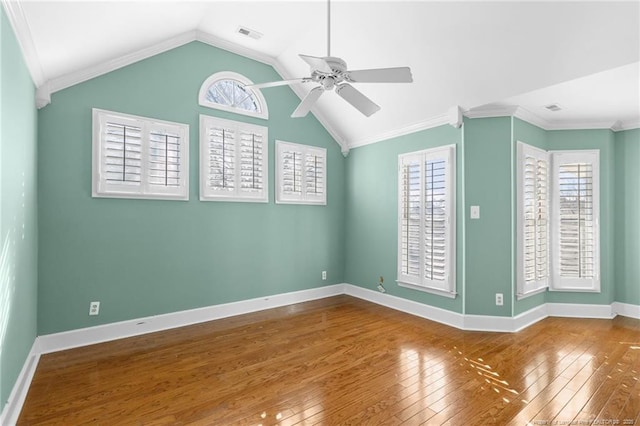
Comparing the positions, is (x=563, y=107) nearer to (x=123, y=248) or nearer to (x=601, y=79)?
(x=601, y=79)

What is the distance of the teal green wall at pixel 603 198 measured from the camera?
418 centimetres

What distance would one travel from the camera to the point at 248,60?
452cm

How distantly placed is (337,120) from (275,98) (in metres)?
1.04

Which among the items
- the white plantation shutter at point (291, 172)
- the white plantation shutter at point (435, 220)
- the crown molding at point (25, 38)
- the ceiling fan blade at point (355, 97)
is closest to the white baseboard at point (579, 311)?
the white plantation shutter at point (435, 220)

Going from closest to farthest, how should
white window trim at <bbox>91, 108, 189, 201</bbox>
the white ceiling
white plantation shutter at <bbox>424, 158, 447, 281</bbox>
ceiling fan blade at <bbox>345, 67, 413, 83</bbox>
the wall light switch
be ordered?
ceiling fan blade at <bbox>345, 67, 413, 83</bbox> < the white ceiling < white window trim at <bbox>91, 108, 189, 201</bbox> < the wall light switch < white plantation shutter at <bbox>424, 158, 447, 281</bbox>

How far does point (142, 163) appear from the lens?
3607 mm

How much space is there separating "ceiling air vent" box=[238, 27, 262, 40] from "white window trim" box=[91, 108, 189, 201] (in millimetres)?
1364

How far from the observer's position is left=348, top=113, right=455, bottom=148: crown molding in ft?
13.3

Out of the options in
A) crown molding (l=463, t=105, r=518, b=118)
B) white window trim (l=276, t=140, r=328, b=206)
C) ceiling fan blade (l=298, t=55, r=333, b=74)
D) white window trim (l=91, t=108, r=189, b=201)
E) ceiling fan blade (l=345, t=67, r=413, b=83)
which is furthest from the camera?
white window trim (l=276, t=140, r=328, b=206)

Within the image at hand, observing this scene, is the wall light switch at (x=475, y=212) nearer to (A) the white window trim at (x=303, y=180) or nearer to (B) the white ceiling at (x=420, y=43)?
(B) the white ceiling at (x=420, y=43)

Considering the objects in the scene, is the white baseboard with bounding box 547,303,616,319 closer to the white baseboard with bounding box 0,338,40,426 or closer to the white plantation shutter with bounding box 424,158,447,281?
the white plantation shutter with bounding box 424,158,447,281

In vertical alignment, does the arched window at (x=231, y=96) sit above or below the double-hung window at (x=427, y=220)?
above

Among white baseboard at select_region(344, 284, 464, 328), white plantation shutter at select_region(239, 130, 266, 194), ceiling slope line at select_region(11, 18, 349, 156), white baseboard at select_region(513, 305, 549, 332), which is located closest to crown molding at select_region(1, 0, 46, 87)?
ceiling slope line at select_region(11, 18, 349, 156)

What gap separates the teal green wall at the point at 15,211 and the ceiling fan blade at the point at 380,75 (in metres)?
2.21
